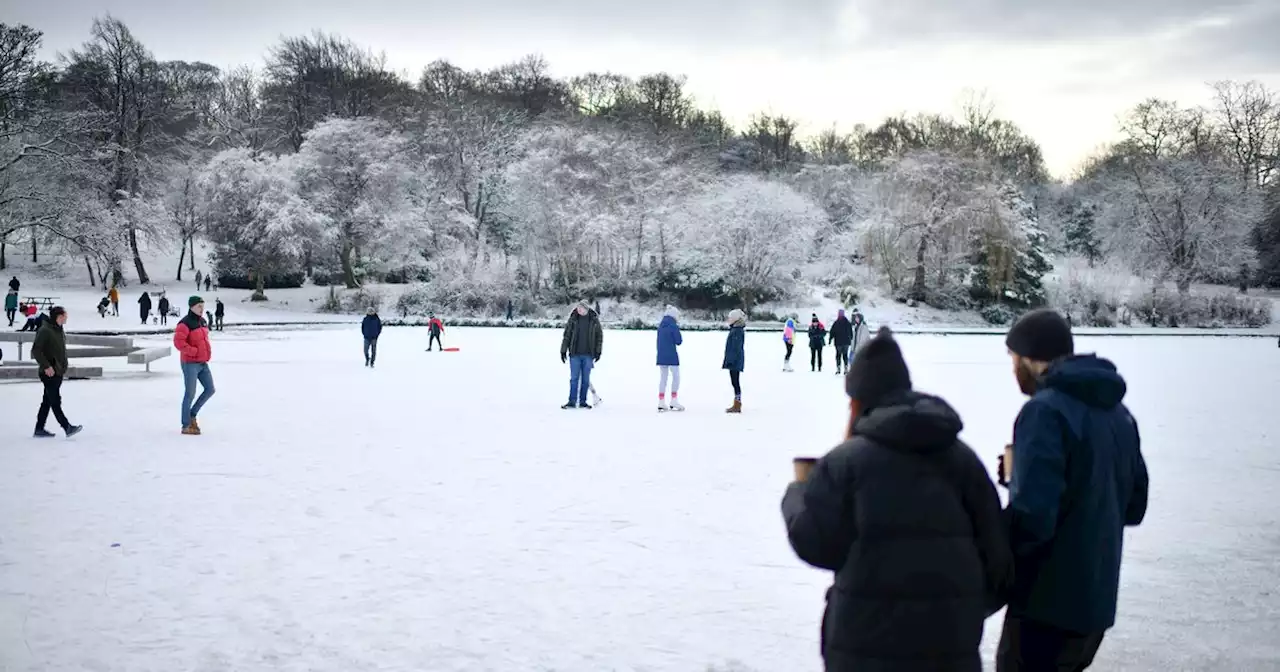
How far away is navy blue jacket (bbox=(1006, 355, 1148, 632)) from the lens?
271 centimetres

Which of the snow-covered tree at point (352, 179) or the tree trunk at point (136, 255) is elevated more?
the snow-covered tree at point (352, 179)

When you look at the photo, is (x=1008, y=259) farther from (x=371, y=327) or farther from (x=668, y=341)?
(x=668, y=341)

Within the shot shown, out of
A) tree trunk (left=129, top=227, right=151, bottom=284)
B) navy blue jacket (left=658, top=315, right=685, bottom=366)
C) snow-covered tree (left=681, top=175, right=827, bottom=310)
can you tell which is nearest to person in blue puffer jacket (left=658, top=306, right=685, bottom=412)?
navy blue jacket (left=658, top=315, right=685, bottom=366)

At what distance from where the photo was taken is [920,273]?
51.3 metres

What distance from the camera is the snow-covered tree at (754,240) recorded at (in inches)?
1943

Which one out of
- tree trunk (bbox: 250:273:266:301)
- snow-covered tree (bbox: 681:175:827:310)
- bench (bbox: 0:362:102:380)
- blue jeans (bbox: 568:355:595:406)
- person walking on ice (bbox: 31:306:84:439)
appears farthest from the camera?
tree trunk (bbox: 250:273:266:301)

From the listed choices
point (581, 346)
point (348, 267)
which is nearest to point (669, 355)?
point (581, 346)

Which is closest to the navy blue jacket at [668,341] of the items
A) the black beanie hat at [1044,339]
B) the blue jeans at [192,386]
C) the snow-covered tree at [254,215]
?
the blue jeans at [192,386]

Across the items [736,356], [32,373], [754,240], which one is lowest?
[32,373]

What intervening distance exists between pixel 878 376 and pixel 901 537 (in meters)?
0.43

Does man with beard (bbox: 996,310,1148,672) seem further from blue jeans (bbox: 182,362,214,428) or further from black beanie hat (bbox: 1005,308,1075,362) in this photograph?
blue jeans (bbox: 182,362,214,428)

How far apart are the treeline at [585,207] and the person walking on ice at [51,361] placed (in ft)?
115

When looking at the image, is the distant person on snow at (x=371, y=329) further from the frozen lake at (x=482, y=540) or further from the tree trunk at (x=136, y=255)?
the tree trunk at (x=136, y=255)

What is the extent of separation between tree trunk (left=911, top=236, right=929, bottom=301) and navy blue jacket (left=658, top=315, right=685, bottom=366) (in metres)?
39.7
